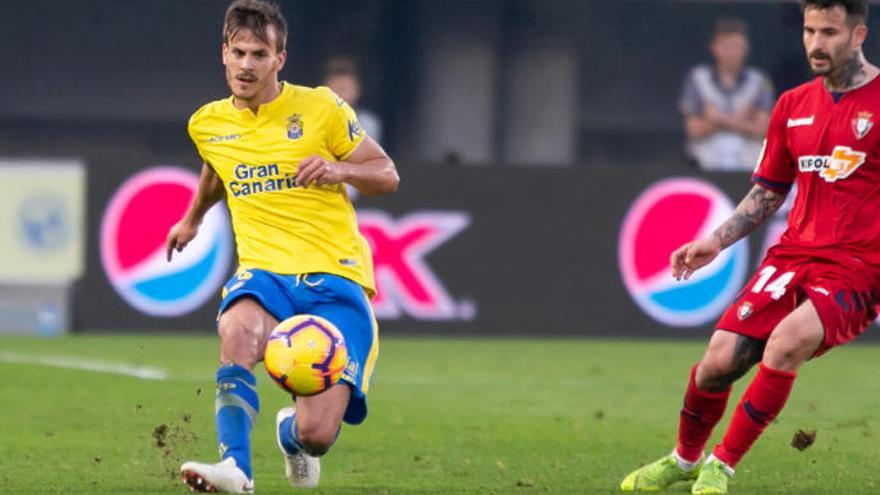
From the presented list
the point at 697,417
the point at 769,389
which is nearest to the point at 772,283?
the point at 769,389

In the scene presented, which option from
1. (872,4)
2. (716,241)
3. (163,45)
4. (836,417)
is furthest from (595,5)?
(716,241)

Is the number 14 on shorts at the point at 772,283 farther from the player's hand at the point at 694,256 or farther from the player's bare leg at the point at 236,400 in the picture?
the player's bare leg at the point at 236,400

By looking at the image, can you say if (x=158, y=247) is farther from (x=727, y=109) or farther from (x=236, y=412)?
(x=236, y=412)

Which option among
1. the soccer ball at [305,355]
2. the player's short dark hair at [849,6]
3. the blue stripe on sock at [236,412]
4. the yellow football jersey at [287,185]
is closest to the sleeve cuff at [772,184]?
the player's short dark hair at [849,6]

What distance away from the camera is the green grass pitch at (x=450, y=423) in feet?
27.3

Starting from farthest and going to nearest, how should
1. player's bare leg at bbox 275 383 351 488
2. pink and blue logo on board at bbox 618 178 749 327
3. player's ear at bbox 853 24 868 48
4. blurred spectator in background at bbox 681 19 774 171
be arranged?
1. blurred spectator in background at bbox 681 19 774 171
2. pink and blue logo on board at bbox 618 178 749 327
3. player's bare leg at bbox 275 383 351 488
4. player's ear at bbox 853 24 868 48

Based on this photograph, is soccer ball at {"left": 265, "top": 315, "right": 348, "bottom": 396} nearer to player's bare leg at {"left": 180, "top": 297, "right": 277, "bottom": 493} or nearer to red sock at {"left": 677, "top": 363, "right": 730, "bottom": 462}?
player's bare leg at {"left": 180, "top": 297, "right": 277, "bottom": 493}

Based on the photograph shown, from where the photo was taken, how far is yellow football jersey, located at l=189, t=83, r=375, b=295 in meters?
7.93

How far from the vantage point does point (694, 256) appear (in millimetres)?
7801

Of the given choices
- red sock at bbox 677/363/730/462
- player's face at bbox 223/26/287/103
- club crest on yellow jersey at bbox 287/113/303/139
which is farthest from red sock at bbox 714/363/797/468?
player's face at bbox 223/26/287/103

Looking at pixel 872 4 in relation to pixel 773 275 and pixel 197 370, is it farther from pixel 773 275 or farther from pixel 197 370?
pixel 773 275

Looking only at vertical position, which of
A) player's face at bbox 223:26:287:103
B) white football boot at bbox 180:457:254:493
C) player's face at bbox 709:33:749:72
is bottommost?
player's face at bbox 709:33:749:72

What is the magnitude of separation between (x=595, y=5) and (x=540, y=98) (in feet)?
3.43

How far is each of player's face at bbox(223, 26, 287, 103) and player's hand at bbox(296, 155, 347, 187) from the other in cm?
44
